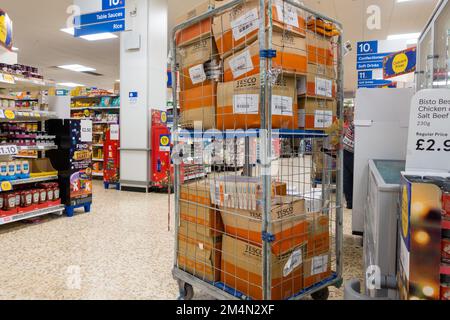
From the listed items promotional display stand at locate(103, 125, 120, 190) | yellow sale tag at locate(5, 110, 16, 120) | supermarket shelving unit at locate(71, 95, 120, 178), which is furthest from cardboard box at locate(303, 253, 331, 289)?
supermarket shelving unit at locate(71, 95, 120, 178)

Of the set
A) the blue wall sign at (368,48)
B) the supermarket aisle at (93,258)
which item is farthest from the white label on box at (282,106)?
the blue wall sign at (368,48)

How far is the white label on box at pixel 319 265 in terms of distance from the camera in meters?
2.08

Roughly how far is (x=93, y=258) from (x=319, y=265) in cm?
191

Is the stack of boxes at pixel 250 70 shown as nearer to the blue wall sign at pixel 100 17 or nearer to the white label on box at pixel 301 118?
the white label on box at pixel 301 118

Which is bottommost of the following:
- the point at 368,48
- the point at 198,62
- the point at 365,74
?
the point at 198,62

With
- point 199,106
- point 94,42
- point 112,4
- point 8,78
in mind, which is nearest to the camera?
point 199,106

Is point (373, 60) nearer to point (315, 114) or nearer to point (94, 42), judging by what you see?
point (315, 114)

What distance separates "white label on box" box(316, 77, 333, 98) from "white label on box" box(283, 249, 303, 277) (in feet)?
3.13

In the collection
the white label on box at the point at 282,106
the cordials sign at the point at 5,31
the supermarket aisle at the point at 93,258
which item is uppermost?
the cordials sign at the point at 5,31

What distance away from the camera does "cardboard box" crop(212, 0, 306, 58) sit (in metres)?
1.84

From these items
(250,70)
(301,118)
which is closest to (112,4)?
(250,70)

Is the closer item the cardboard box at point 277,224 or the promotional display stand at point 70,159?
the cardboard box at point 277,224

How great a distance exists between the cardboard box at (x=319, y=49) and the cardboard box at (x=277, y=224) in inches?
34.8

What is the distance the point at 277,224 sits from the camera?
182 centimetres
